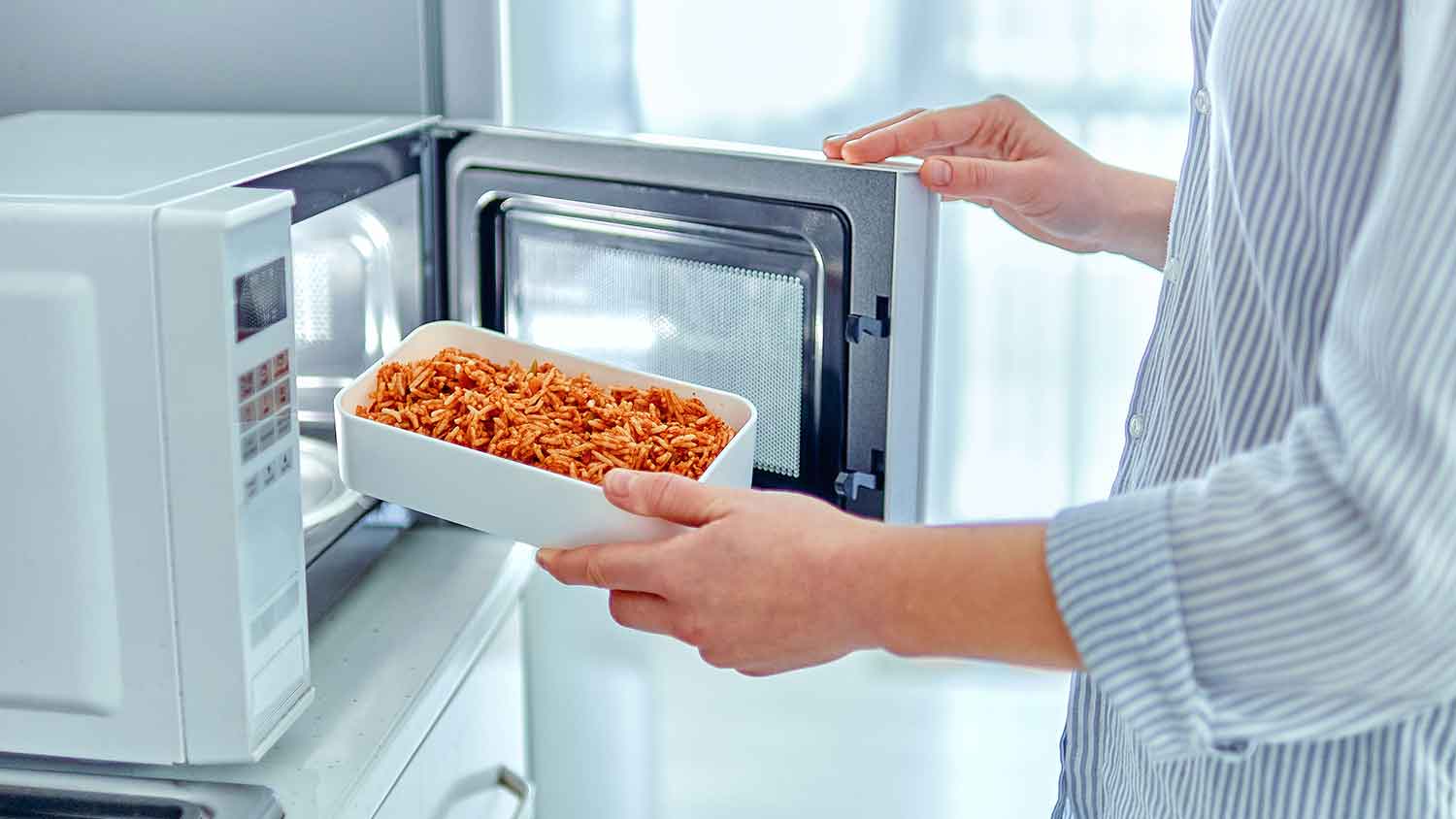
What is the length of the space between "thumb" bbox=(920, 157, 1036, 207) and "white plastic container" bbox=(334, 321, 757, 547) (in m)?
0.20

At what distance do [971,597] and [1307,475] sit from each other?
15cm

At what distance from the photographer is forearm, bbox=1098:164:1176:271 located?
39.3 inches

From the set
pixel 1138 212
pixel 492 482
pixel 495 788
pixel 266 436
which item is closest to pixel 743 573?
pixel 492 482

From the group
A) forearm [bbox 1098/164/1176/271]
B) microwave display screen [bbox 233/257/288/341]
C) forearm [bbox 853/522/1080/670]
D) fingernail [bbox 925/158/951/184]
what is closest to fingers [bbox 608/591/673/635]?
forearm [bbox 853/522/1080/670]

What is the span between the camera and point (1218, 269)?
26.2 inches

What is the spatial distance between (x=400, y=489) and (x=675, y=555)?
0.21 meters

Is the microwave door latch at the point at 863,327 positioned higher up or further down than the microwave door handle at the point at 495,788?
higher up

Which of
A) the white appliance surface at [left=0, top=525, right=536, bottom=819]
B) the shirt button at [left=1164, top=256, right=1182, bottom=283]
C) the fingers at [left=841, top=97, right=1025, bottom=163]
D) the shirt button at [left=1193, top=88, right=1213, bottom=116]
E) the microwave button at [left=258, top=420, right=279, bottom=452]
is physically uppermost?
the shirt button at [left=1193, top=88, right=1213, bottom=116]

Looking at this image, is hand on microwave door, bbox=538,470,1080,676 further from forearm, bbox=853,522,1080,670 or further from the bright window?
the bright window

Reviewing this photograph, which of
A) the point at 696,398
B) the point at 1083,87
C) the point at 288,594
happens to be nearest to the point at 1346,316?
the point at 696,398

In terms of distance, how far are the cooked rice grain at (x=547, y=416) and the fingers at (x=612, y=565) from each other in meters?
0.05

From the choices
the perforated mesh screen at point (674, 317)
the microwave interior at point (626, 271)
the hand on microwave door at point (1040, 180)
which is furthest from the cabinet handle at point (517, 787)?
the hand on microwave door at point (1040, 180)

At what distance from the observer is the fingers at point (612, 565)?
2.32 ft

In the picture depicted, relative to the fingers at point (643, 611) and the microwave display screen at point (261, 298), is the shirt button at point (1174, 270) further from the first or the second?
the microwave display screen at point (261, 298)
